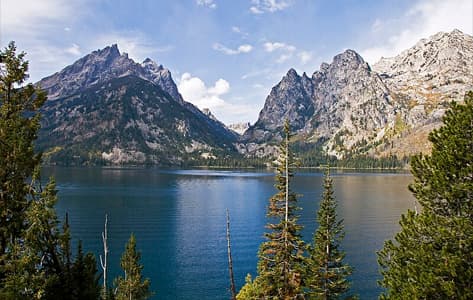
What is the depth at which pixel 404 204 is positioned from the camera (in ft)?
470

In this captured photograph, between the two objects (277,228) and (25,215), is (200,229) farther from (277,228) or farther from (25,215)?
(25,215)

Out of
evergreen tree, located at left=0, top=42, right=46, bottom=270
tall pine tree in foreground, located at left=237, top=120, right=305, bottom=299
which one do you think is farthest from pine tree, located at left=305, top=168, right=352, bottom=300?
evergreen tree, located at left=0, top=42, right=46, bottom=270

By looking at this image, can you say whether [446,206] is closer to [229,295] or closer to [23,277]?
[23,277]

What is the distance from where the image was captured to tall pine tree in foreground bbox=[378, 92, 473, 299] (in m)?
18.1

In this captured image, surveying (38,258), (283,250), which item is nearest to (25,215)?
(38,258)

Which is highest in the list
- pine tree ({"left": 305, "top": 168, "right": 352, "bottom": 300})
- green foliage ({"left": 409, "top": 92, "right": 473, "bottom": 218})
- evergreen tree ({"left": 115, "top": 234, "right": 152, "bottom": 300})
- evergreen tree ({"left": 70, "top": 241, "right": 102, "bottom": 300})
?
green foliage ({"left": 409, "top": 92, "right": 473, "bottom": 218})

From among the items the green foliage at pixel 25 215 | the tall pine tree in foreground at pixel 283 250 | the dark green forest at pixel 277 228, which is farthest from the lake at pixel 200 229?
the green foliage at pixel 25 215

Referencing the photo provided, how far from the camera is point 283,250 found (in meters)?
27.7

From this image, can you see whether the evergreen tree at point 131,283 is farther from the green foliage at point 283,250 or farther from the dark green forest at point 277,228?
the green foliage at point 283,250

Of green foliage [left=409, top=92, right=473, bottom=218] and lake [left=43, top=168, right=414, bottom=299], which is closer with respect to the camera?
green foliage [left=409, top=92, right=473, bottom=218]

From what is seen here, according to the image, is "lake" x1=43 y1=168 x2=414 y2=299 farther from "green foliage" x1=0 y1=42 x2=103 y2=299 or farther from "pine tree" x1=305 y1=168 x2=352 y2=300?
"green foliage" x1=0 y1=42 x2=103 y2=299

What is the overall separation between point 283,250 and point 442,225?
11.7m

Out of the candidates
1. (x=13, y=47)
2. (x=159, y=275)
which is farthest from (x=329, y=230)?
(x=159, y=275)

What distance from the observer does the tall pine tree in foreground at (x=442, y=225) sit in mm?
18125
